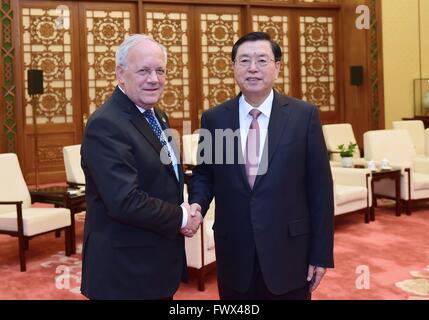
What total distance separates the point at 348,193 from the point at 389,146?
1.61 m

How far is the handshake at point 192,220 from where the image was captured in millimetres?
2125

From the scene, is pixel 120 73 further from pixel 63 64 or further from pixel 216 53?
pixel 216 53

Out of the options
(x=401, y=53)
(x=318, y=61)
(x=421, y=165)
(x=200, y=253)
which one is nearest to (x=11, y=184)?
(x=200, y=253)

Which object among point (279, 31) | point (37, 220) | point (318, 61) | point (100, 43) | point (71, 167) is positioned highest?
point (279, 31)

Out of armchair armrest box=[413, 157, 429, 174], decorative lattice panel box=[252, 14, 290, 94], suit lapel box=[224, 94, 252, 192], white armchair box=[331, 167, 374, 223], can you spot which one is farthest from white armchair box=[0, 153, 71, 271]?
decorative lattice panel box=[252, 14, 290, 94]

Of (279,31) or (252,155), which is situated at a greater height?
(279,31)

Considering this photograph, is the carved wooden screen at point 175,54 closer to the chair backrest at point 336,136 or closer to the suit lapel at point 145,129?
the chair backrest at point 336,136

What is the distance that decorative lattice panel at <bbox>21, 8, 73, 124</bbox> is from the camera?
9.09 metres

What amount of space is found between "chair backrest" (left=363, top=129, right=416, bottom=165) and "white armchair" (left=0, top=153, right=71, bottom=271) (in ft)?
12.9

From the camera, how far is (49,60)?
9258 mm

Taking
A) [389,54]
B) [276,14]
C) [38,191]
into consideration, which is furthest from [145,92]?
[389,54]

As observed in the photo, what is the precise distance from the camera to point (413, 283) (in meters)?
4.27

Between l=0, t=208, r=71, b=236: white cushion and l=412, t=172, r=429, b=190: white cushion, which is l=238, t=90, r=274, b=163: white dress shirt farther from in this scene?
l=412, t=172, r=429, b=190: white cushion

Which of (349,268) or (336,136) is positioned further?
(336,136)
